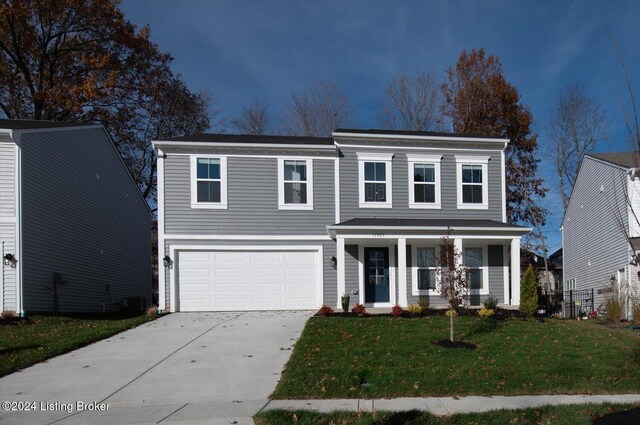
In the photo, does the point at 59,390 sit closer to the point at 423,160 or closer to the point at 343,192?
the point at 343,192

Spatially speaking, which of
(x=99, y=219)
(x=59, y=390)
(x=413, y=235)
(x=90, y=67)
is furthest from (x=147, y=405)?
(x=90, y=67)

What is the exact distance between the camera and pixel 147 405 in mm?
7363

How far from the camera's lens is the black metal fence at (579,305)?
20.7 m

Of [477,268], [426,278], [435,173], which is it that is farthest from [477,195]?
[426,278]

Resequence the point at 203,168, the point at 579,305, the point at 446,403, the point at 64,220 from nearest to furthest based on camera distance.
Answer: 1. the point at 446,403
2. the point at 203,168
3. the point at 64,220
4. the point at 579,305

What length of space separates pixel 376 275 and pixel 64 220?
416 inches

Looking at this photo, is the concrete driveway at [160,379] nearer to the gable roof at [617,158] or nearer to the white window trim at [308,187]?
the white window trim at [308,187]

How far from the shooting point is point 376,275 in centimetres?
1773

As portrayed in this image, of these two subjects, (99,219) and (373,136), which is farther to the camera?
(99,219)

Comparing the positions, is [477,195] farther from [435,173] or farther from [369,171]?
[369,171]

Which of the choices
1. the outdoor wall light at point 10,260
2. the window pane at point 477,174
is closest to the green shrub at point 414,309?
the window pane at point 477,174

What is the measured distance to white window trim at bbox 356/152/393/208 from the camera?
58.6 ft

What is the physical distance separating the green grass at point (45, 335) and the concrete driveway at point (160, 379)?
295 mm

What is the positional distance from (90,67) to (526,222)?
25.5m
